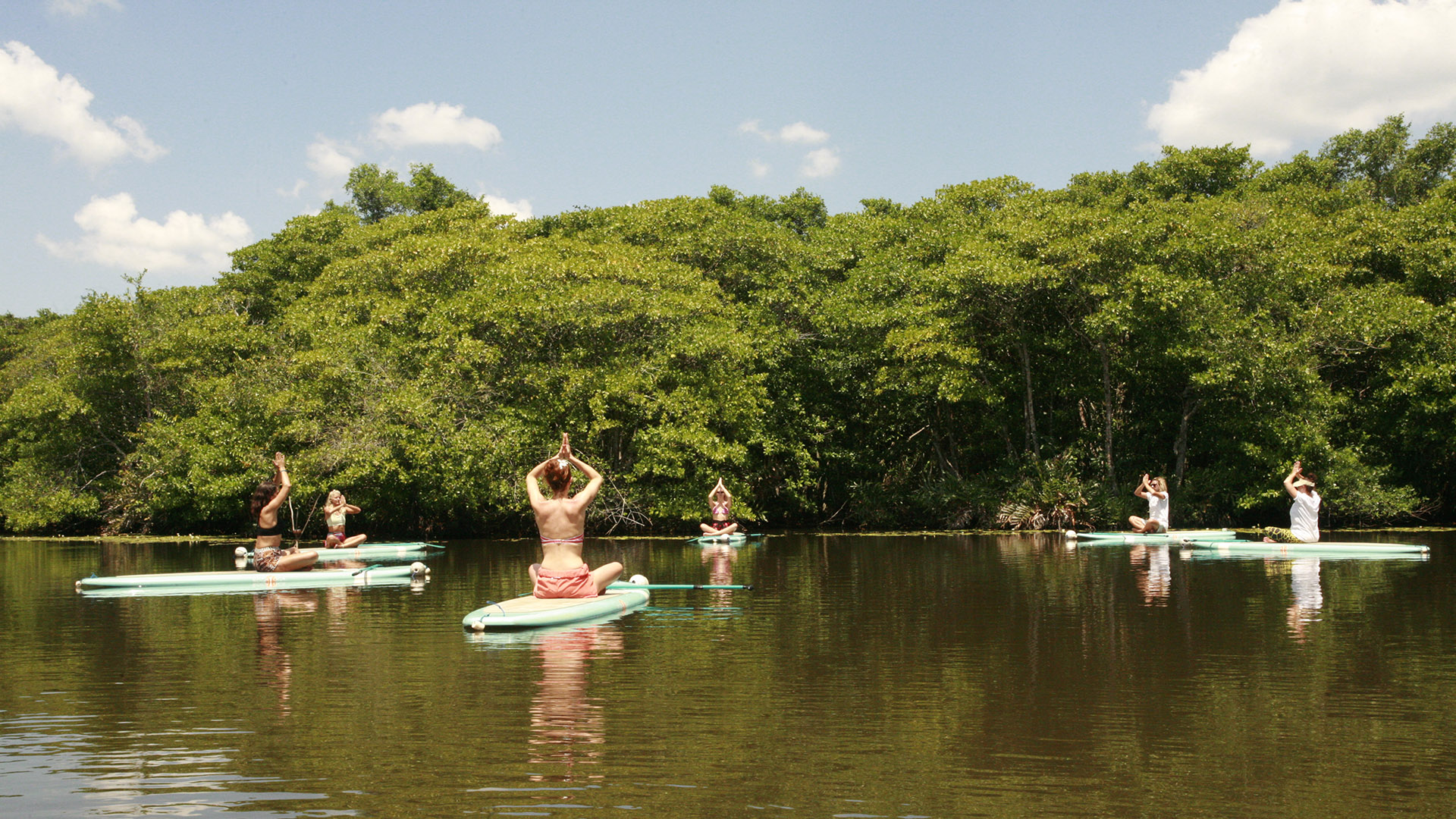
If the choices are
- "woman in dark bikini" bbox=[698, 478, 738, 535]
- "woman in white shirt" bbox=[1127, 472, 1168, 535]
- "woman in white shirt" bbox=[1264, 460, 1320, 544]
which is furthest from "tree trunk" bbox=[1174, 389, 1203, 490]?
"woman in dark bikini" bbox=[698, 478, 738, 535]

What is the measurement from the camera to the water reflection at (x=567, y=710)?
629cm

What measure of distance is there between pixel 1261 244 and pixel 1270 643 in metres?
19.8

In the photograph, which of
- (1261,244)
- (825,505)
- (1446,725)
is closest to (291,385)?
(825,505)

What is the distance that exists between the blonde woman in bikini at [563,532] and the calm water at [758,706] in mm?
752

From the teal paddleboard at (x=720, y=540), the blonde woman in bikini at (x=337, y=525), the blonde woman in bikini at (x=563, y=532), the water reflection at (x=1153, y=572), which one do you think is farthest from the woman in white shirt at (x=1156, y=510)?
the blonde woman in bikini at (x=337, y=525)

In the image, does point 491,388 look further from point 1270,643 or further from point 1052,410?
point 1270,643

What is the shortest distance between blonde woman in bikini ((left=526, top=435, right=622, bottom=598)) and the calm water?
0.75 metres

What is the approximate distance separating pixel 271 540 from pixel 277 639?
602cm

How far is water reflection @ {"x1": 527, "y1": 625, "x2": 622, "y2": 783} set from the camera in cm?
629

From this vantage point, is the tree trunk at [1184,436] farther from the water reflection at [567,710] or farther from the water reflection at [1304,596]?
the water reflection at [567,710]

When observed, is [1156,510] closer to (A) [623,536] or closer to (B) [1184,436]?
(B) [1184,436]

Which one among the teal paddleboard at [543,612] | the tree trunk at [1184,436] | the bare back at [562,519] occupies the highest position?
the tree trunk at [1184,436]

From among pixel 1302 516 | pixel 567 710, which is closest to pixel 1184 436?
pixel 1302 516

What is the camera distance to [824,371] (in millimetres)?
32031
